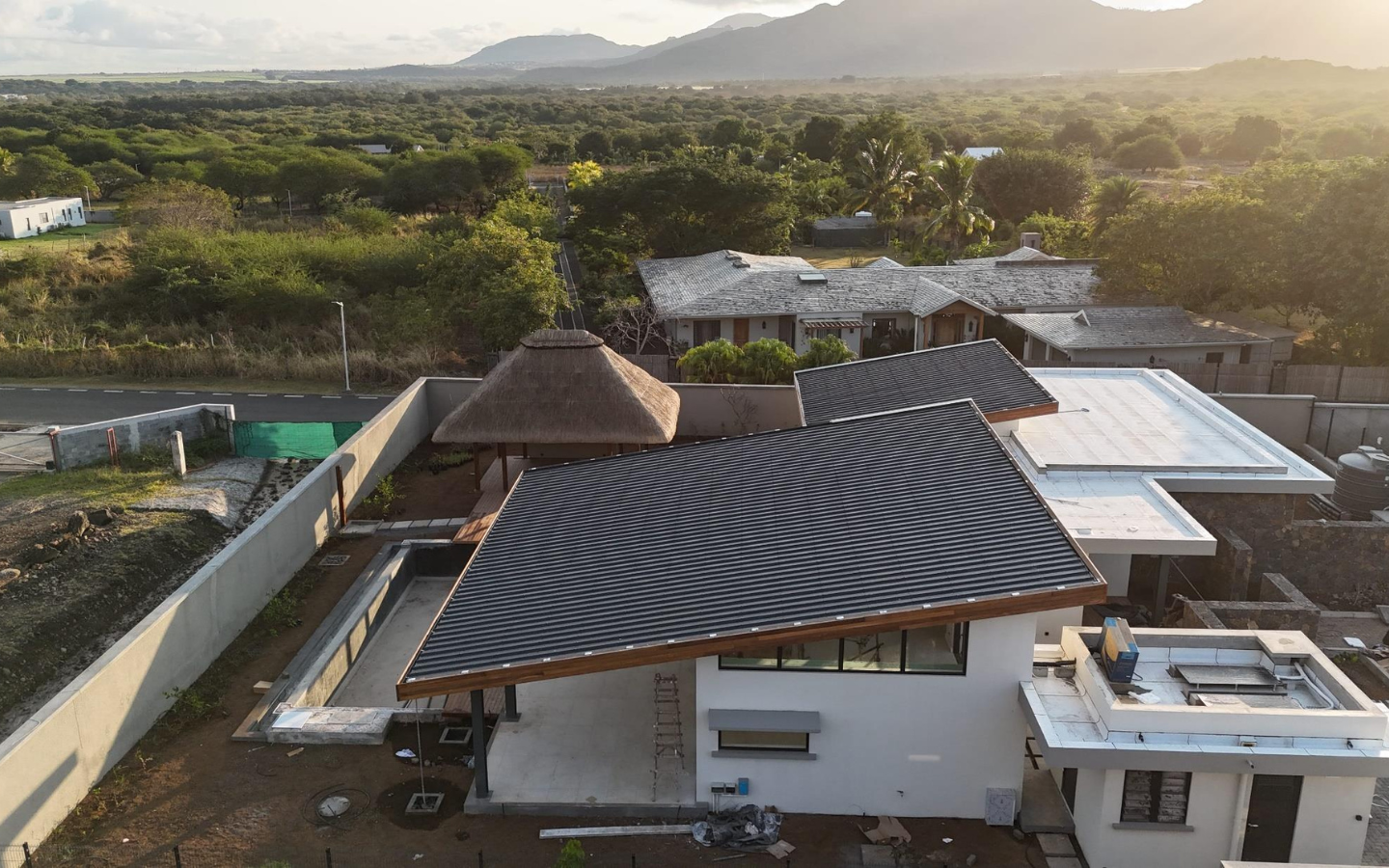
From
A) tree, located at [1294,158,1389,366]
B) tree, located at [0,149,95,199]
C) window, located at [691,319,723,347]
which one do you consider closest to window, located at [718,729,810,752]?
window, located at [691,319,723,347]

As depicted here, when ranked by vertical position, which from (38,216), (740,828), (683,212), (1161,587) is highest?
(683,212)

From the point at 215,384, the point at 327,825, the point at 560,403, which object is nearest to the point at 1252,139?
the point at 215,384

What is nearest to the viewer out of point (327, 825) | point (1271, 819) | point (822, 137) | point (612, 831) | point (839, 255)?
point (1271, 819)

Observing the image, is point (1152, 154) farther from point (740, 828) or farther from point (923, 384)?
point (740, 828)

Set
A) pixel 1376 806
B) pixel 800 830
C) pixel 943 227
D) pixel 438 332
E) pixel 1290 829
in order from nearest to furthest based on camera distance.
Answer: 1. pixel 1290 829
2. pixel 800 830
3. pixel 1376 806
4. pixel 438 332
5. pixel 943 227

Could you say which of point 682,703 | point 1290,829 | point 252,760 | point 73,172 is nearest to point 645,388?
point 682,703

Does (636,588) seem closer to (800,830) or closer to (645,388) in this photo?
(800,830)
